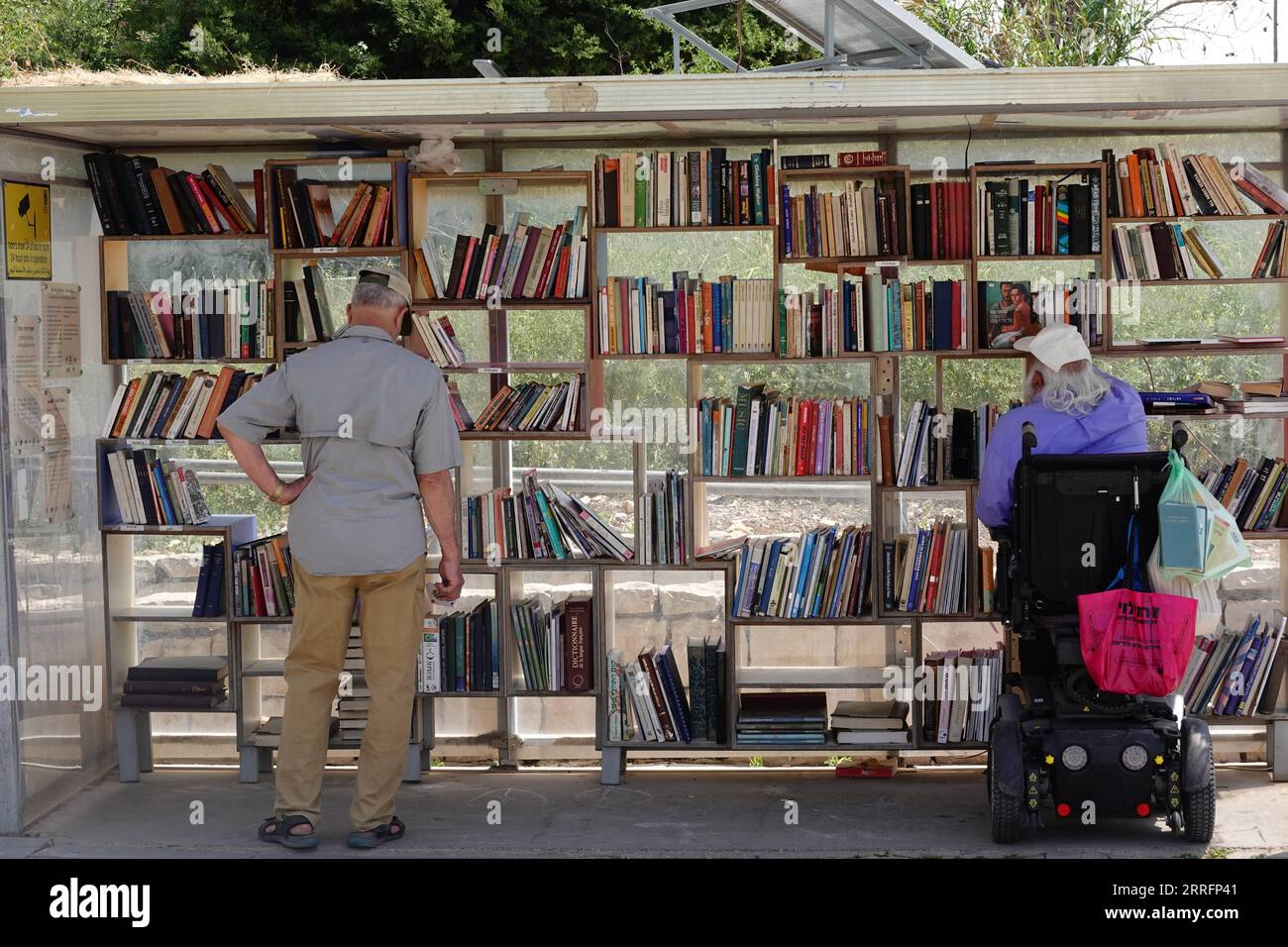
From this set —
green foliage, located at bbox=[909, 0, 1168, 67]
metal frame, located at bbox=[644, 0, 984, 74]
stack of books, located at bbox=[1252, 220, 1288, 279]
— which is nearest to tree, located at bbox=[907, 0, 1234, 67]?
green foliage, located at bbox=[909, 0, 1168, 67]

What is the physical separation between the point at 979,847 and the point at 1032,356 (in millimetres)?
1802

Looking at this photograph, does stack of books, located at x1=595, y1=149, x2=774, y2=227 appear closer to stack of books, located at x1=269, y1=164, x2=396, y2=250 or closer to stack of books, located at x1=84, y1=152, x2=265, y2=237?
stack of books, located at x1=269, y1=164, x2=396, y2=250

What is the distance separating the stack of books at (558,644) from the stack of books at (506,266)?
1312mm

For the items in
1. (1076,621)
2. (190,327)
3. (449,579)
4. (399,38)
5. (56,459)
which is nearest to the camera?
(1076,621)

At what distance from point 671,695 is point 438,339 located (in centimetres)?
177

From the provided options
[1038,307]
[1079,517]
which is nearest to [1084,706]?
[1079,517]

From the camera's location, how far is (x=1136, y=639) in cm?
480

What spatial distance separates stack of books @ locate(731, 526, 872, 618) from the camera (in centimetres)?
610

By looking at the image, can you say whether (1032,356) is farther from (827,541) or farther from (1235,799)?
(1235,799)

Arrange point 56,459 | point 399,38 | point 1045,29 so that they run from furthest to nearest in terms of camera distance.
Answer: point 399,38 → point 1045,29 → point 56,459

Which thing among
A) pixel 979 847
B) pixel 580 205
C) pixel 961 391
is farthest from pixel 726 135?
pixel 979 847

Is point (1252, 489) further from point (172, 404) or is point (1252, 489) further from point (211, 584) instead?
point (172, 404)

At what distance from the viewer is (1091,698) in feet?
16.6

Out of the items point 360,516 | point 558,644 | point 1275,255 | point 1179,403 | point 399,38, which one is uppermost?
point 399,38
